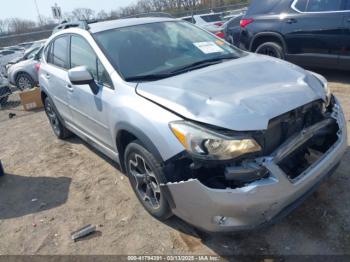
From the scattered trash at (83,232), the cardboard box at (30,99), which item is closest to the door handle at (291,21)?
the scattered trash at (83,232)

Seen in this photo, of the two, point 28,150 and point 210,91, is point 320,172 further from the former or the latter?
point 28,150

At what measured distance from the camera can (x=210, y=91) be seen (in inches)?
112

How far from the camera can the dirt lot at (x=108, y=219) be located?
2896mm

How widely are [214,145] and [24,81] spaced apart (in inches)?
409

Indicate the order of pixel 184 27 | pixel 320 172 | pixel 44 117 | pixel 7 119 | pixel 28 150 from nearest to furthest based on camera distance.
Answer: pixel 320 172, pixel 184 27, pixel 28 150, pixel 44 117, pixel 7 119

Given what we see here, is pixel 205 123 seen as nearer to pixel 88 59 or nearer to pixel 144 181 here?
pixel 144 181

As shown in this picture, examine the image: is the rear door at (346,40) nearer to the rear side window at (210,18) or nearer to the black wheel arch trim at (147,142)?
the black wheel arch trim at (147,142)

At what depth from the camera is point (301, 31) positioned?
21.7 ft

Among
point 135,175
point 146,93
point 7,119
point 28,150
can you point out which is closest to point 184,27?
point 146,93

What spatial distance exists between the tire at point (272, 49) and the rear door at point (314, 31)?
0.56ft

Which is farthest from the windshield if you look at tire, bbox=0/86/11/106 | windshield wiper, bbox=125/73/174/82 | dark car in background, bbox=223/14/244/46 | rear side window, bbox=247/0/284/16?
tire, bbox=0/86/11/106

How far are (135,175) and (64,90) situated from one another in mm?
1837

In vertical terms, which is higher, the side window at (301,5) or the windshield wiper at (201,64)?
the side window at (301,5)

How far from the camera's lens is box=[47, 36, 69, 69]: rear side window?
4.58m
